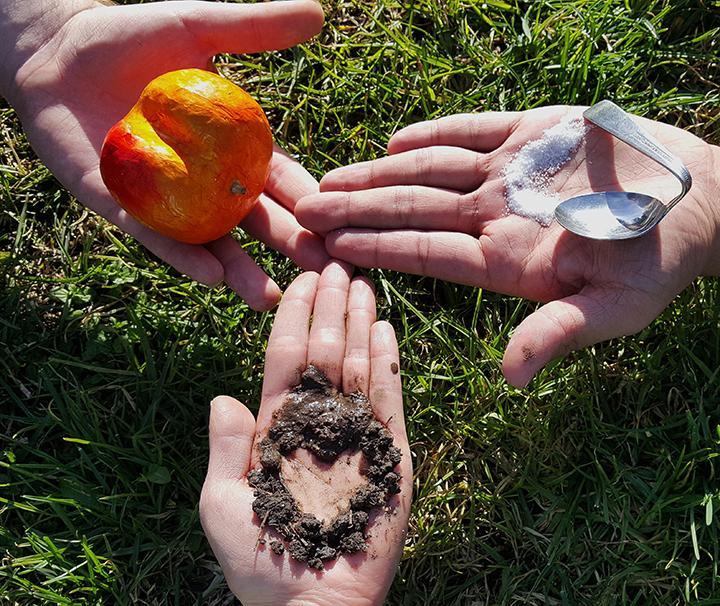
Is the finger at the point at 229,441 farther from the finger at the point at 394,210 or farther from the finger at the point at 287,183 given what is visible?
the finger at the point at 287,183

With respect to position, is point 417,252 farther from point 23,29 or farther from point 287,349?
point 23,29

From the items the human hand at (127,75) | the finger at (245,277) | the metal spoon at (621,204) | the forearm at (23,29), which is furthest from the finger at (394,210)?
the forearm at (23,29)

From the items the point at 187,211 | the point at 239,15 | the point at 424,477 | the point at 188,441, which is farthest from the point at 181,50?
the point at 424,477

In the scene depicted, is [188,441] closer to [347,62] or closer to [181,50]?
[181,50]

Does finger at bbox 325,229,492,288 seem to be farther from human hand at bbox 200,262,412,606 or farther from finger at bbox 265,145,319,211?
finger at bbox 265,145,319,211

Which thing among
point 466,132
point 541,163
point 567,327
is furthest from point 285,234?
point 567,327

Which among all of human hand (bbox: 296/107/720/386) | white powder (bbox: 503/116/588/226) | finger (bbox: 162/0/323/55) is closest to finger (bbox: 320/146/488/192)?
human hand (bbox: 296/107/720/386)
